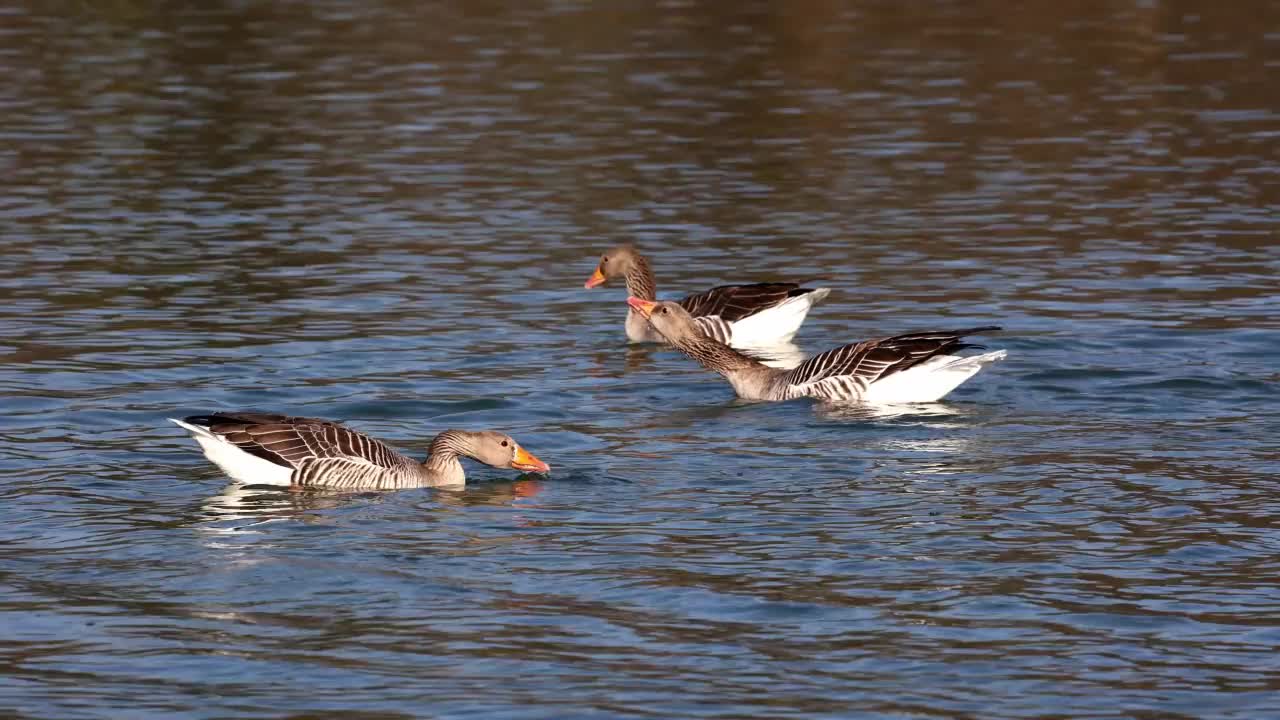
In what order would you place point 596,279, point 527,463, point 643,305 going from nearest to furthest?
point 527,463, point 643,305, point 596,279

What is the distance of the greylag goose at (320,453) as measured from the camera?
14.9m

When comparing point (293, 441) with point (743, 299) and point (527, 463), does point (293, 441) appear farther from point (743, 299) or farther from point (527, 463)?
point (743, 299)

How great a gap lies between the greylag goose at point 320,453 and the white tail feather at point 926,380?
12.8 ft

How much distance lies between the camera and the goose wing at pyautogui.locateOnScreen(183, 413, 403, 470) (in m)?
14.9

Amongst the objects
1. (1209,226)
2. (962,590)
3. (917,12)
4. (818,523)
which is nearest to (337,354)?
(818,523)

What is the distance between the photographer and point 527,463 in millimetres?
15328

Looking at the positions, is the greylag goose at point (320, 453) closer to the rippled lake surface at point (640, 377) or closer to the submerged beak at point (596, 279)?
the rippled lake surface at point (640, 377)

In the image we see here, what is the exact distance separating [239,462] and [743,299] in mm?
7299

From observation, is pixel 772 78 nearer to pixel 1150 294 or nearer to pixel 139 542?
pixel 1150 294

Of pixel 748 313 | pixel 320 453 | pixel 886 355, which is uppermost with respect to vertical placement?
pixel 748 313

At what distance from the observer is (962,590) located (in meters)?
12.3

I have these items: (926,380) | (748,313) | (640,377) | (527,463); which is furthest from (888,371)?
(527,463)

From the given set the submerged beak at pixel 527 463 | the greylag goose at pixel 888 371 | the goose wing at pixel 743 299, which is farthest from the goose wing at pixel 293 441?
the goose wing at pixel 743 299

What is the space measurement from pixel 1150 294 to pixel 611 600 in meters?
11.9
